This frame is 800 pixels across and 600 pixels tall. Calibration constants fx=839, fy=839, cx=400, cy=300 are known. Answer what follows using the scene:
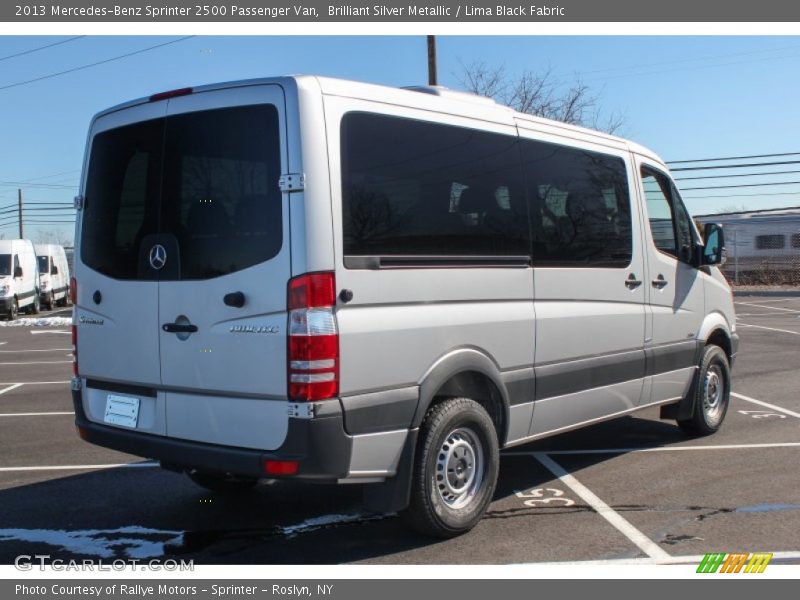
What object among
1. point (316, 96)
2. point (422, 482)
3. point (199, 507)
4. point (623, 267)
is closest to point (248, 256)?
point (316, 96)

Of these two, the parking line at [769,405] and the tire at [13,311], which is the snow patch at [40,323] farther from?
the parking line at [769,405]

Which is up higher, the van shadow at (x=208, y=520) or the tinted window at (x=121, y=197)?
the tinted window at (x=121, y=197)

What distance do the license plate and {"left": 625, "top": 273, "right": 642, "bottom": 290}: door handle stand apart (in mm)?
3702

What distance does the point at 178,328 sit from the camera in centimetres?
455

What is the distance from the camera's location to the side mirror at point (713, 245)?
23.9ft

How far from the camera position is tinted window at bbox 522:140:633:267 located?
5645mm

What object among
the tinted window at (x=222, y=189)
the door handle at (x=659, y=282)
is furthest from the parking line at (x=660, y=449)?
the tinted window at (x=222, y=189)

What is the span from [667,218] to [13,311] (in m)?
23.9

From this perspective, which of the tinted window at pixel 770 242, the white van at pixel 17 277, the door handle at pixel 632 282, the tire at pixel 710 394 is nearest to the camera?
the door handle at pixel 632 282

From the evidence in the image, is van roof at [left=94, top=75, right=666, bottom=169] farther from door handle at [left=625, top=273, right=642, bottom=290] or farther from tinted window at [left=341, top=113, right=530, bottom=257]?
door handle at [left=625, top=273, right=642, bottom=290]

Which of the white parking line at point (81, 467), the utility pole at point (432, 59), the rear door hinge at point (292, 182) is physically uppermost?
the utility pole at point (432, 59)

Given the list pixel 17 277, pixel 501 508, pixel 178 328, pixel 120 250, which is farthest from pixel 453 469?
pixel 17 277
